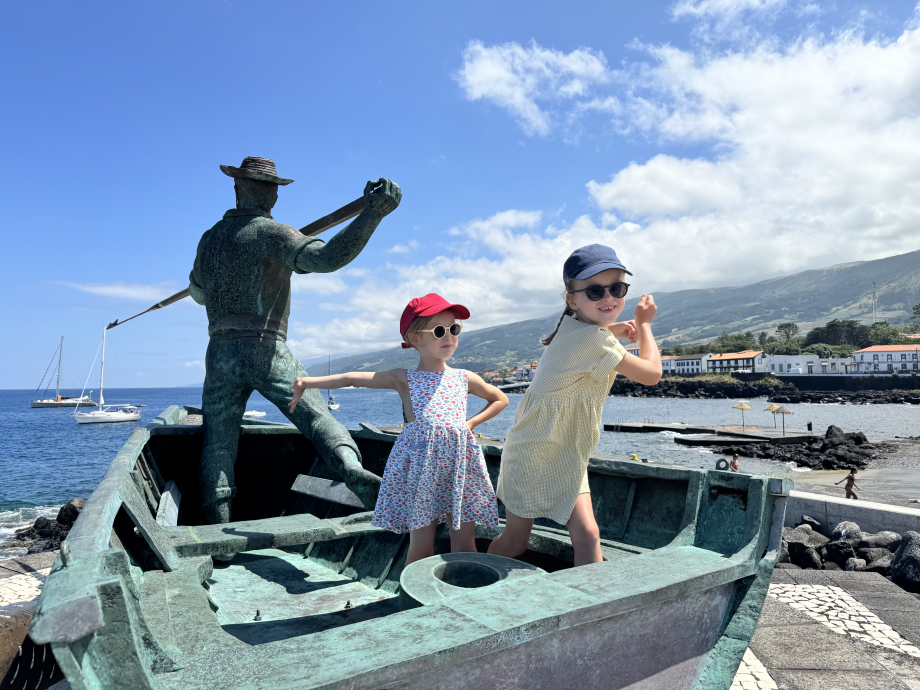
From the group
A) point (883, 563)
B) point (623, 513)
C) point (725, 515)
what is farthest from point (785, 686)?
point (883, 563)

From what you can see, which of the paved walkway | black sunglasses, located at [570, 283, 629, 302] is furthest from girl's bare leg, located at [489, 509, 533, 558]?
the paved walkway

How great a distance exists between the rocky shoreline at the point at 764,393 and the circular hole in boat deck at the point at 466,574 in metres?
66.0

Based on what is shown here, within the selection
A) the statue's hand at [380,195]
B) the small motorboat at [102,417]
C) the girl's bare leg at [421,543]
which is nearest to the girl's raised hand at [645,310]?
the girl's bare leg at [421,543]

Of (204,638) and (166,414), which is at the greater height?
(166,414)

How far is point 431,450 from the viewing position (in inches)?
107

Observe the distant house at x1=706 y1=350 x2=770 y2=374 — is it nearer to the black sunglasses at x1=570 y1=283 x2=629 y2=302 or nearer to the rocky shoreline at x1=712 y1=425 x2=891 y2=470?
the rocky shoreline at x1=712 y1=425 x2=891 y2=470

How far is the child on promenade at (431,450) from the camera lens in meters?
2.71

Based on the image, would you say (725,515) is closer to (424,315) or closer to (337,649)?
(424,315)

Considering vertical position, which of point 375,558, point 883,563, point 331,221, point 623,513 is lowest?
point 883,563

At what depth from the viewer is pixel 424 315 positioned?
111 inches

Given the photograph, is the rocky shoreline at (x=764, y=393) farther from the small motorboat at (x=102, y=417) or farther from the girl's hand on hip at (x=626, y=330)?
the girl's hand on hip at (x=626, y=330)

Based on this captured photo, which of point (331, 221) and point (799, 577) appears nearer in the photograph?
point (331, 221)

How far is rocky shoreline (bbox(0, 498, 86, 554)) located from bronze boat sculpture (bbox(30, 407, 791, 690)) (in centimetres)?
1151

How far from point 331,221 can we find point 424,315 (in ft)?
6.56
